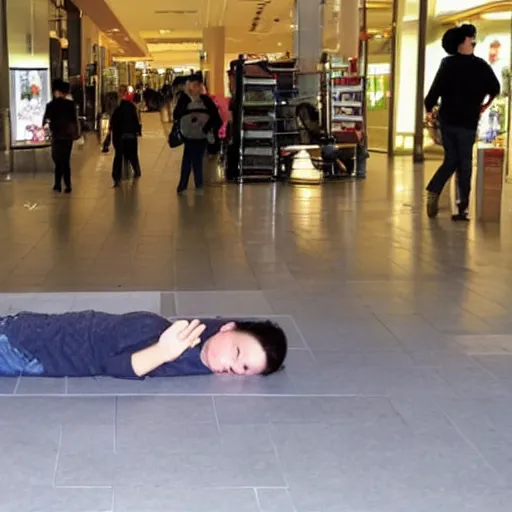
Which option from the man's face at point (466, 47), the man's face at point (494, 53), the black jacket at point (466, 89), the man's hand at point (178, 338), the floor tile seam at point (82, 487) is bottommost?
the floor tile seam at point (82, 487)

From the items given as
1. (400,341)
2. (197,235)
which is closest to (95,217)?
(197,235)

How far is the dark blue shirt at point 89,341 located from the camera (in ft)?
11.2

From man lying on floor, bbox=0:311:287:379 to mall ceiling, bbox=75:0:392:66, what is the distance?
11.5m

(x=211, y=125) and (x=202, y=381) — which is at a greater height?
(x=211, y=125)

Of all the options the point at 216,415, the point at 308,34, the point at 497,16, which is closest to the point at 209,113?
the point at 308,34

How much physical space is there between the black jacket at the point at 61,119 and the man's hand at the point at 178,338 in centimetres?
798

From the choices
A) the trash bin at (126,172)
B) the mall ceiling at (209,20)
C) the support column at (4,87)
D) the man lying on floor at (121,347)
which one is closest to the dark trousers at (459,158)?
the man lying on floor at (121,347)

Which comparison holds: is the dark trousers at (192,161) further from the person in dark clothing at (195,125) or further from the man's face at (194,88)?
the man's face at (194,88)

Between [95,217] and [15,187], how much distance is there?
11.1 ft

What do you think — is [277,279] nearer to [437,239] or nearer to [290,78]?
[437,239]

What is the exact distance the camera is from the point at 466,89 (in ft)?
25.9

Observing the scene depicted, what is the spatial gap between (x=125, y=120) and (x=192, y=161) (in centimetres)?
210

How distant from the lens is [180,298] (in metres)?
5.12

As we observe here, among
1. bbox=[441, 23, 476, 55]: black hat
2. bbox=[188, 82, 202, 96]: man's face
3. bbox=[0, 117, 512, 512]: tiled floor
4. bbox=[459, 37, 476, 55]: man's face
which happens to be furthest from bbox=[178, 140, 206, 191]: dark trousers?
bbox=[459, 37, 476, 55]: man's face
